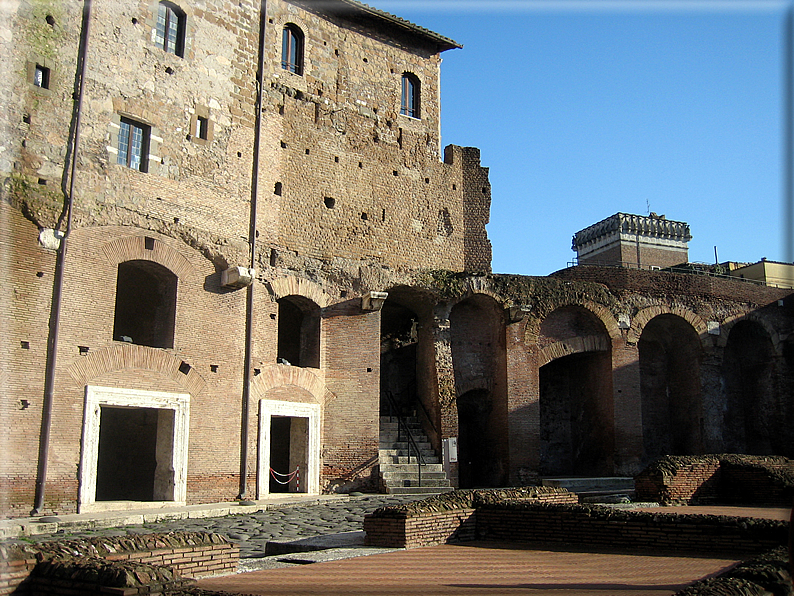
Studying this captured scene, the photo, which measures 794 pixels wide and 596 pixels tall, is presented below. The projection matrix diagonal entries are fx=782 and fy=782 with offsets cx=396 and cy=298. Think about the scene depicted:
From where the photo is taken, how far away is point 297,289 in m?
17.7

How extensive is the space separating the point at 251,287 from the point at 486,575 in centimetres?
1044

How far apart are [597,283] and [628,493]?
716 centimetres

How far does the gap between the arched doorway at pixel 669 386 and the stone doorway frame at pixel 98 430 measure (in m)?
14.7

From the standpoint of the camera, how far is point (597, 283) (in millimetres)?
22609

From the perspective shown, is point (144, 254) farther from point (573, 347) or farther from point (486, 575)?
point (573, 347)

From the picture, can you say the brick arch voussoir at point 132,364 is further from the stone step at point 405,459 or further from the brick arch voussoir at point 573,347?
the brick arch voussoir at point 573,347

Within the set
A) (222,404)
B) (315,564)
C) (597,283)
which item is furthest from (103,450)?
(597,283)

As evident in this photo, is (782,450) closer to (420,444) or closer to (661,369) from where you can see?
(661,369)

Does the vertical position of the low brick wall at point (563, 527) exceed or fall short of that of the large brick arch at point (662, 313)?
it falls short

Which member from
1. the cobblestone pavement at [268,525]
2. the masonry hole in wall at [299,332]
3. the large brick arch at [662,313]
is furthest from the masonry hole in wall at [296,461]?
the large brick arch at [662,313]

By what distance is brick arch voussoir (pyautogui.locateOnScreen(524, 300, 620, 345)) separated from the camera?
68.8ft

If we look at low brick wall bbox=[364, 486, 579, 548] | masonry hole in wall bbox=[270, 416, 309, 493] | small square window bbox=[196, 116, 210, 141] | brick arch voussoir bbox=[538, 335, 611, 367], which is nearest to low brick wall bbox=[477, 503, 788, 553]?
low brick wall bbox=[364, 486, 579, 548]

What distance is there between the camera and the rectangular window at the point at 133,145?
1504 cm

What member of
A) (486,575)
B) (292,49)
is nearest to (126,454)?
(292,49)
